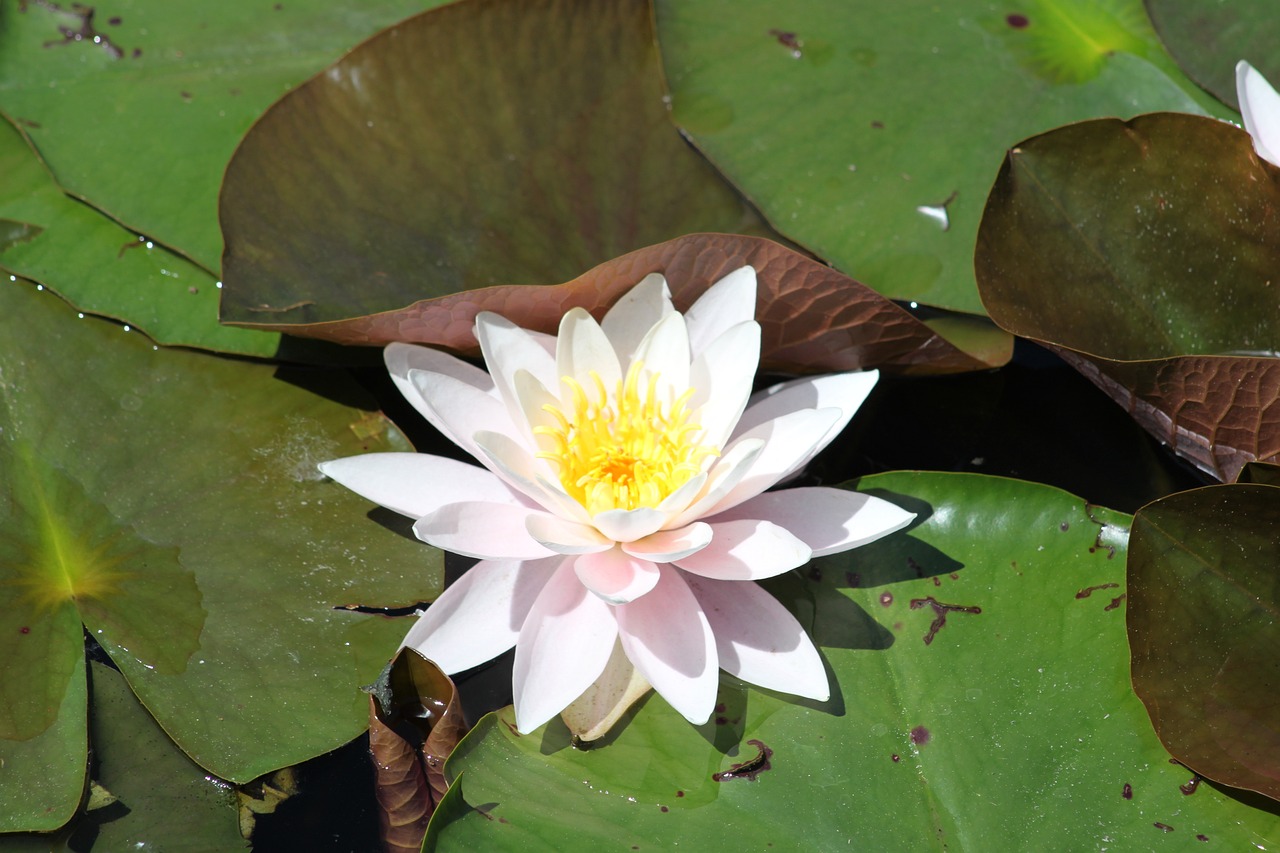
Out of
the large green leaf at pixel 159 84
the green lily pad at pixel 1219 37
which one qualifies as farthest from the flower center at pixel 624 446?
the green lily pad at pixel 1219 37

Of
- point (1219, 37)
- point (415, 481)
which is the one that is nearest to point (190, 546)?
point (415, 481)

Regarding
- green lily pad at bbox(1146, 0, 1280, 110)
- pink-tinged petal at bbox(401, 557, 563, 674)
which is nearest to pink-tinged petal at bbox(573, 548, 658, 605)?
pink-tinged petal at bbox(401, 557, 563, 674)

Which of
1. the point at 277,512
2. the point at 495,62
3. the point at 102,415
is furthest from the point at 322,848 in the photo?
the point at 495,62

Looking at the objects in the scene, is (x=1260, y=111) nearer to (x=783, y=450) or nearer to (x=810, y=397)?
(x=810, y=397)

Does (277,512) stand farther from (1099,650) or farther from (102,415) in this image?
(1099,650)

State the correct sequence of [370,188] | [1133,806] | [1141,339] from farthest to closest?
1. [370,188]
2. [1141,339]
3. [1133,806]

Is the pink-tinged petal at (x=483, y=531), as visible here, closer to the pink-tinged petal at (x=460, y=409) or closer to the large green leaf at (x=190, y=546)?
the pink-tinged petal at (x=460, y=409)
